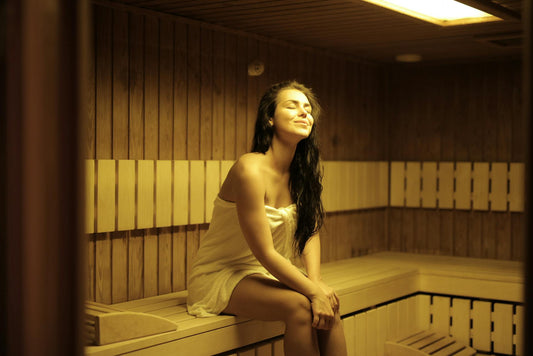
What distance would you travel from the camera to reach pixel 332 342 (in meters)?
3.32

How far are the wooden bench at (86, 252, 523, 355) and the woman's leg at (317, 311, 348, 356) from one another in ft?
1.59

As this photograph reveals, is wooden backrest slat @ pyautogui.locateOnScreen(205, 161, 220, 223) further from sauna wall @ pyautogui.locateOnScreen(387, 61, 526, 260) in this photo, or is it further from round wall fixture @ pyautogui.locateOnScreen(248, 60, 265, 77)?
sauna wall @ pyautogui.locateOnScreen(387, 61, 526, 260)

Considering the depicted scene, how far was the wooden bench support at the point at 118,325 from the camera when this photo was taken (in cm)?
303

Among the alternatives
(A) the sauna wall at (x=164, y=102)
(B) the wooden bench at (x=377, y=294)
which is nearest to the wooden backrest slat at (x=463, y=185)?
(B) the wooden bench at (x=377, y=294)

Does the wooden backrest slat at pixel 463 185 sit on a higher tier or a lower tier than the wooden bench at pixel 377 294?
higher

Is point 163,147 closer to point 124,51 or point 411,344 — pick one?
→ point 124,51

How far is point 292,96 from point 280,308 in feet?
3.97

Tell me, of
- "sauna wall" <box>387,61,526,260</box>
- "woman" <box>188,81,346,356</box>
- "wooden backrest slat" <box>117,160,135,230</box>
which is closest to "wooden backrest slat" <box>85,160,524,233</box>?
"wooden backrest slat" <box>117,160,135,230</box>

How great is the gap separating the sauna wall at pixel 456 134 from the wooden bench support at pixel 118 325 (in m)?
3.80

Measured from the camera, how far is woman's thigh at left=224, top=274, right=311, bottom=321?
329 cm

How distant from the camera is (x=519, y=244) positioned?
597 cm

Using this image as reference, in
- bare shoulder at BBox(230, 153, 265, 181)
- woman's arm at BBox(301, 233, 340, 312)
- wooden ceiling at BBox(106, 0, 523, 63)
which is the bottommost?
woman's arm at BBox(301, 233, 340, 312)

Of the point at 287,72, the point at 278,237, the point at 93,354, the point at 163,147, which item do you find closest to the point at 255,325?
the point at 278,237

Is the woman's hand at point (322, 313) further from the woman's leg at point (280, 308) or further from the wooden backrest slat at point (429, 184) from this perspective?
the wooden backrest slat at point (429, 184)
